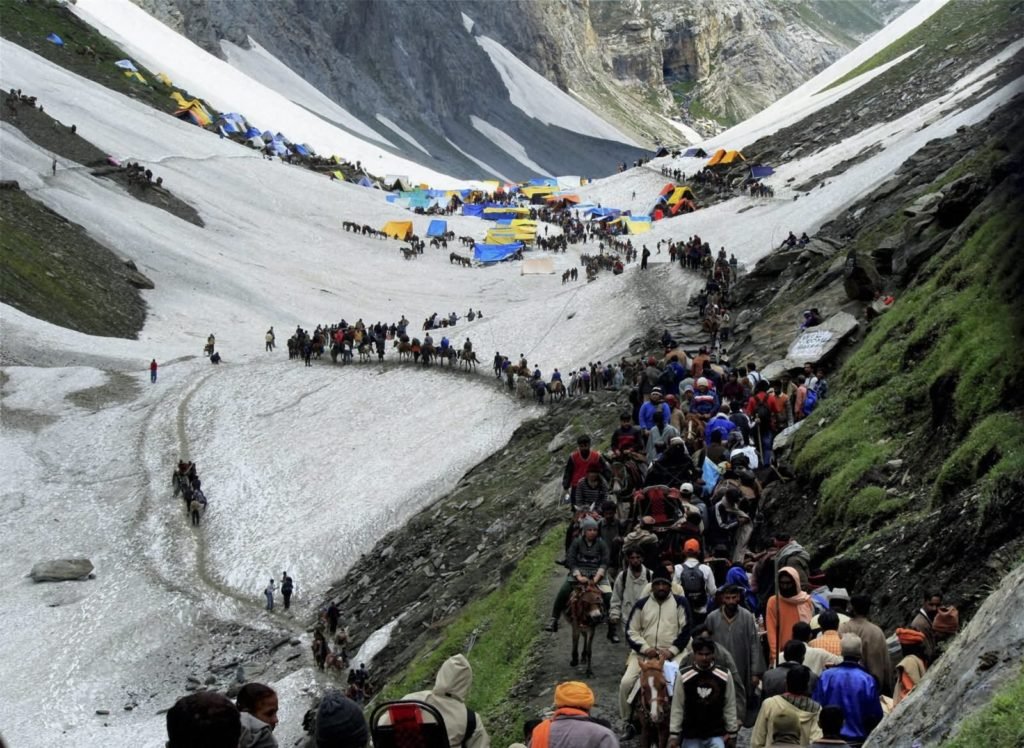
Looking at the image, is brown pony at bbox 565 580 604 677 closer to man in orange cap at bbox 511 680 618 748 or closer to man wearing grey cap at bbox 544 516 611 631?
man wearing grey cap at bbox 544 516 611 631

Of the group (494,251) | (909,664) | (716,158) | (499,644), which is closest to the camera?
(909,664)

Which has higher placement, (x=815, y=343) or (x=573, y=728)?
(x=815, y=343)

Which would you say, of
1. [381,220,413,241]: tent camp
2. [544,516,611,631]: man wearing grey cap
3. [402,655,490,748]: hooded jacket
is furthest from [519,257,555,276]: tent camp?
[402,655,490,748]: hooded jacket

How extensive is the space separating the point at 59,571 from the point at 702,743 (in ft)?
87.8

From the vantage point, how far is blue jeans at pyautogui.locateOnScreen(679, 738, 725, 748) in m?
9.39

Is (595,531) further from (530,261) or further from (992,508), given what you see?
(530,261)

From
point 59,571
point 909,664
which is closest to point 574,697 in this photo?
point 909,664

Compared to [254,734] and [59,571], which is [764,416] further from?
[59,571]

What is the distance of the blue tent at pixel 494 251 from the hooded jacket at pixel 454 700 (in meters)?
71.4

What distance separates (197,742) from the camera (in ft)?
18.8

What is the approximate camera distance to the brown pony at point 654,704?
10438 mm

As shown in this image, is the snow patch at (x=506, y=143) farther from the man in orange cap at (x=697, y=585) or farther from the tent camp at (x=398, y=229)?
the man in orange cap at (x=697, y=585)

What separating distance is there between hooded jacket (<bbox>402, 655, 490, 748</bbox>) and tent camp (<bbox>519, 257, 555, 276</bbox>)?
63862mm

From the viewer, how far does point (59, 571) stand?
108ft
